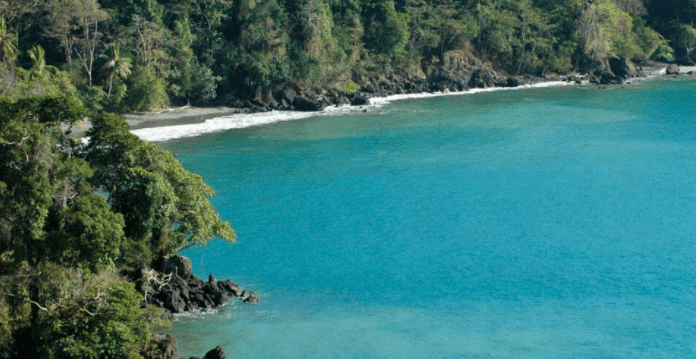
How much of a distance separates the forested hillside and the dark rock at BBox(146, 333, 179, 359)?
25.8 meters

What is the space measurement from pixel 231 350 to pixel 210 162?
34.6 m

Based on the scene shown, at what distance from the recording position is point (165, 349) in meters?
31.6

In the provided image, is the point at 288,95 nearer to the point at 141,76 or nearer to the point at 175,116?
the point at 175,116

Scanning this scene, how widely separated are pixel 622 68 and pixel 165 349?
98.1m

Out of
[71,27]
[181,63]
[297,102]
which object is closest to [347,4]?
[297,102]

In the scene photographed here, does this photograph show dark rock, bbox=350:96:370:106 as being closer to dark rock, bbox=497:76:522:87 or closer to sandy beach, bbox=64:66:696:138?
sandy beach, bbox=64:66:696:138

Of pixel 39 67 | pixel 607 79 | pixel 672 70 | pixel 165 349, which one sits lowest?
pixel 672 70

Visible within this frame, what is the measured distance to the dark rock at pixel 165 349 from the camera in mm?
31391

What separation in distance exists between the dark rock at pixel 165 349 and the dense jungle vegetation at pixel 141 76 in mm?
266

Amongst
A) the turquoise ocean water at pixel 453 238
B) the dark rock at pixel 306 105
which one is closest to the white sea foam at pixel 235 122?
the dark rock at pixel 306 105

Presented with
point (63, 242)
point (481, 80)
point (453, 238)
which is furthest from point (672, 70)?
point (63, 242)

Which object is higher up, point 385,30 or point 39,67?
point 39,67

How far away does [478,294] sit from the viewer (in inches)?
1663

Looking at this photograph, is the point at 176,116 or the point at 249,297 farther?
the point at 176,116
